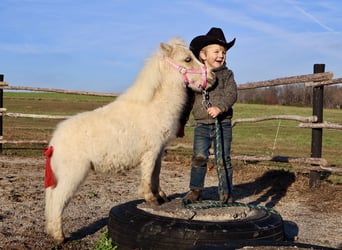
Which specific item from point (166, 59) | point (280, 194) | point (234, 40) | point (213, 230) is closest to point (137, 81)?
point (166, 59)

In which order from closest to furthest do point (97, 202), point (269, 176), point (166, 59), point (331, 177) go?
point (166, 59), point (97, 202), point (269, 176), point (331, 177)

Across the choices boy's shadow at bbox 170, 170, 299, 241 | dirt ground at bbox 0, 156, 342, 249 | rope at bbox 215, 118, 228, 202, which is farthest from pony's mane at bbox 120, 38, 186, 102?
boy's shadow at bbox 170, 170, 299, 241

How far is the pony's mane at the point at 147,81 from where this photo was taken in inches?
167

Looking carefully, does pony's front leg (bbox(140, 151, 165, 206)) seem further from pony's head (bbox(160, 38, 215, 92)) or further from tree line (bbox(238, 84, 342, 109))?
tree line (bbox(238, 84, 342, 109))

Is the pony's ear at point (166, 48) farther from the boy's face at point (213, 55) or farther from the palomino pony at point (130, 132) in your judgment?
the boy's face at point (213, 55)

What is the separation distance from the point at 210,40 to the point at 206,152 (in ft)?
3.87

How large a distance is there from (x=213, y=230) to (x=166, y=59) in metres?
1.65

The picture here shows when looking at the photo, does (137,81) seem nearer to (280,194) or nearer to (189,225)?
(189,225)

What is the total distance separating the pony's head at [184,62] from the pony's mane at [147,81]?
33mm

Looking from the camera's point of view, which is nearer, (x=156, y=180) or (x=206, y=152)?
(x=156, y=180)

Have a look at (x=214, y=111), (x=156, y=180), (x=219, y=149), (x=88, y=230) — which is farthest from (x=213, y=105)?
(x=88, y=230)

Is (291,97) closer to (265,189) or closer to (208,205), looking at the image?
(265,189)

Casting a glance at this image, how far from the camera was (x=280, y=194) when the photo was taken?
291 inches

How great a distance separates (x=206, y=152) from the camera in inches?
194
